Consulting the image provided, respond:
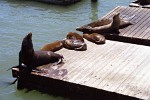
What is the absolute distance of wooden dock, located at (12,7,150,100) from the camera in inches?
244

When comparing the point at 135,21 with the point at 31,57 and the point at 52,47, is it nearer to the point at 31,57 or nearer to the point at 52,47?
the point at 52,47

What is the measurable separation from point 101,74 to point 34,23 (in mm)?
5844

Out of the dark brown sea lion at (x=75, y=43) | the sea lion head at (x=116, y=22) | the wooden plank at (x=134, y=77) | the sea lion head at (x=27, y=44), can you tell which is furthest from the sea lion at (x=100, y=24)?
the sea lion head at (x=27, y=44)

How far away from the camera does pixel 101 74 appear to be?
6.70m

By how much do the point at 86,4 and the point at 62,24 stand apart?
10.9 feet

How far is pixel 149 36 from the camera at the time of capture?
871 cm

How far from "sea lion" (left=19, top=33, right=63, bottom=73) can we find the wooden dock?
138 millimetres

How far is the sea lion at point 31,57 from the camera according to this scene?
269 inches

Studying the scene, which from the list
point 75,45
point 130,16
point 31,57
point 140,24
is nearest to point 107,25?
point 140,24

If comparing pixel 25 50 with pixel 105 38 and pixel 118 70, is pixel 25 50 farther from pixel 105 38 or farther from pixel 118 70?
pixel 105 38

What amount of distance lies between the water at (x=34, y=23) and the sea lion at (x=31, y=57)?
0.56 m

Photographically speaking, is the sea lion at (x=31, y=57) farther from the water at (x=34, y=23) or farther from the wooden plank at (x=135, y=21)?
the wooden plank at (x=135, y=21)

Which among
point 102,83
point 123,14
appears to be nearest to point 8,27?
point 123,14

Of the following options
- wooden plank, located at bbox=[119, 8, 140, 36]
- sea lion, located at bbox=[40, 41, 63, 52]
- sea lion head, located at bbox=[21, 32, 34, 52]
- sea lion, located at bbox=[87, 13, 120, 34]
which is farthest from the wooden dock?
wooden plank, located at bbox=[119, 8, 140, 36]
